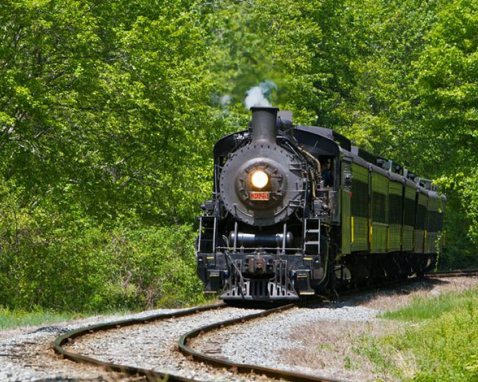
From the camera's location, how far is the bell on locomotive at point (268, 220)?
59.5 ft

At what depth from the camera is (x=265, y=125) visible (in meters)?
18.7

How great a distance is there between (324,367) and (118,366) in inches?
94.7

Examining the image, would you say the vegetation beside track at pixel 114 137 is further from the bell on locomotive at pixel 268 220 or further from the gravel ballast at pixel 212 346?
the gravel ballast at pixel 212 346

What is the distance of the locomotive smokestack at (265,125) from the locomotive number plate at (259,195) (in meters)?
0.99

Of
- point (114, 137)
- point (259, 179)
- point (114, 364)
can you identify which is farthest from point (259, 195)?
point (114, 364)

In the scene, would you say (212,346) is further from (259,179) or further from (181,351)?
(259,179)

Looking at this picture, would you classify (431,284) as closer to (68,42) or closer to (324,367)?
(68,42)

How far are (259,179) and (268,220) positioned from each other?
2.66 feet

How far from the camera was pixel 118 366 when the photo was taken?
10.1 meters

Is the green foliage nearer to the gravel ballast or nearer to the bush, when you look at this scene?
the gravel ballast

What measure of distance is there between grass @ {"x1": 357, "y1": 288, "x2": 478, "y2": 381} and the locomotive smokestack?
4.41 meters

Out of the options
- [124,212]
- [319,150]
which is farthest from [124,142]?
[319,150]

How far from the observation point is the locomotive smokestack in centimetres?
1848

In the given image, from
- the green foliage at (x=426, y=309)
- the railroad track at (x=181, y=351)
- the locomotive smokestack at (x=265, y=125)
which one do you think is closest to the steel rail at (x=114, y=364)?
the railroad track at (x=181, y=351)
